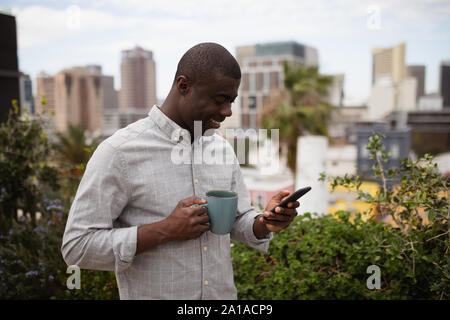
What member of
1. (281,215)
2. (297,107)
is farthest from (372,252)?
(297,107)

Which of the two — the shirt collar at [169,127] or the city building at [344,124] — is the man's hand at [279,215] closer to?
the shirt collar at [169,127]

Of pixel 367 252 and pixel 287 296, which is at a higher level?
pixel 367 252

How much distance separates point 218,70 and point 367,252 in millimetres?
1561

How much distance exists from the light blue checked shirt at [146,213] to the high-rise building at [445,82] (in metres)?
96.8

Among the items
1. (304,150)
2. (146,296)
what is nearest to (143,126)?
(146,296)

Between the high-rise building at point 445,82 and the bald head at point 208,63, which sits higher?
the high-rise building at point 445,82

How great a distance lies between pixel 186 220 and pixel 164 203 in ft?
0.45

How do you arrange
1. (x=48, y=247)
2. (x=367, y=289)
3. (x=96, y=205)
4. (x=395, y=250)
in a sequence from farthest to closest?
(x=48, y=247) → (x=367, y=289) → (x=395, y=250) → (x=96, y=205)

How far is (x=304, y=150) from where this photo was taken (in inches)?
350

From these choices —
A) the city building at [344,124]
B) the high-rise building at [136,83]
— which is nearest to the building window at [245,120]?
the city building at [344,124]

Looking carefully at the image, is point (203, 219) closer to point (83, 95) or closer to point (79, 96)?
point (79, 96)

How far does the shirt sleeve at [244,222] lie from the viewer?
142 cm

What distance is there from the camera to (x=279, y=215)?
3.95 ft
